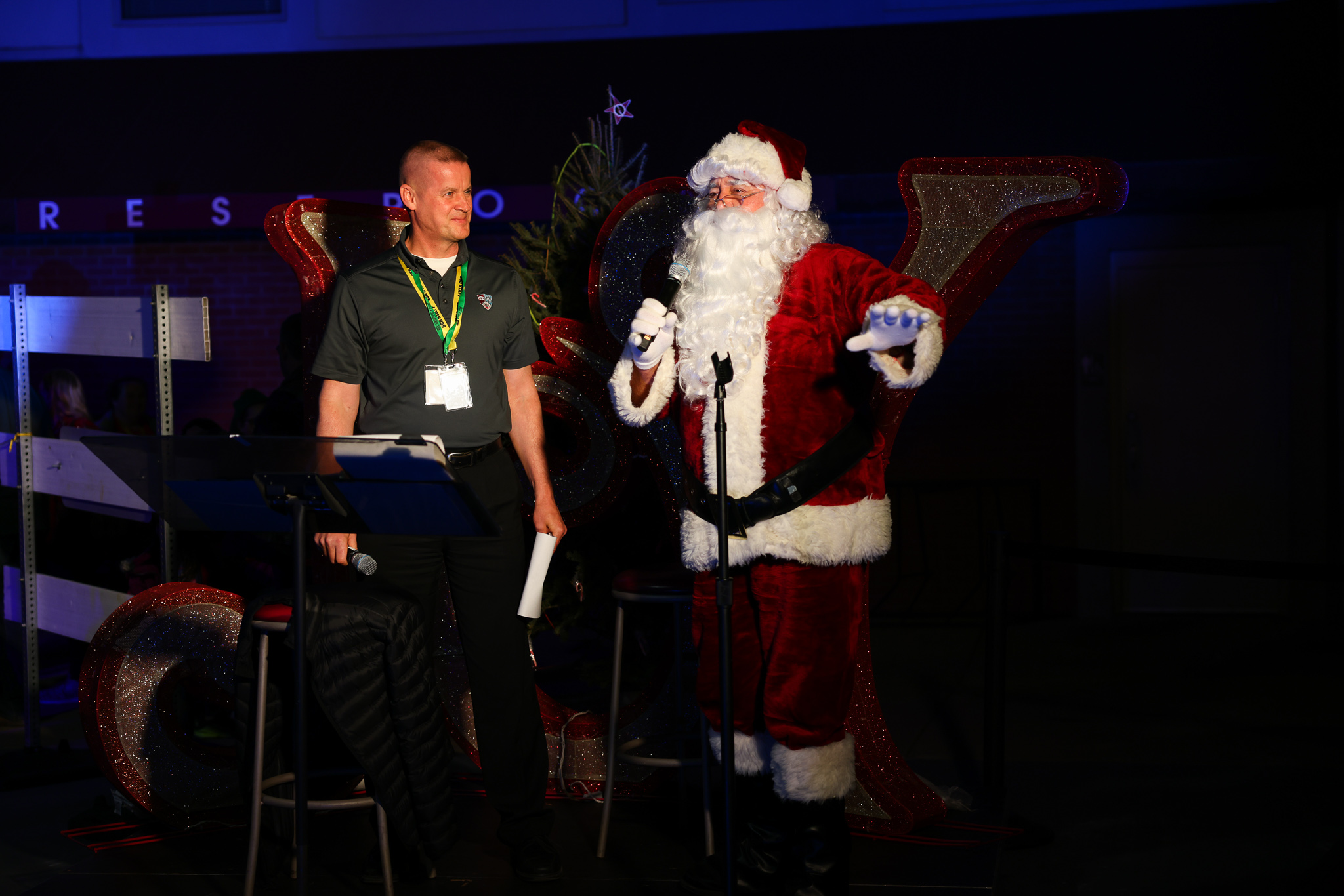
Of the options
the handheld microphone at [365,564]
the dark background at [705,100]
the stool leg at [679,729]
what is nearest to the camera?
the handheld microphone at [365,564]

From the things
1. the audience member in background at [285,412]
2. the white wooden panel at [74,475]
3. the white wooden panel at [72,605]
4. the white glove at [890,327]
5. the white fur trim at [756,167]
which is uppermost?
the white fur trim at [756,167]

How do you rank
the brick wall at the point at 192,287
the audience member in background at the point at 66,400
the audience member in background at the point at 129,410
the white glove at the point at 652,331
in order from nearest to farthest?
the white glove at the point at 652,331
the audience member in background at the point at 66,400
the audience member in background at the point at 129,410
the brick wall at the point at 192,287

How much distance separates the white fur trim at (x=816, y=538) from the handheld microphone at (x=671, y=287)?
489 mm

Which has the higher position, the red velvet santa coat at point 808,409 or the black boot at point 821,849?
the red velvet santa coat at point 808,409

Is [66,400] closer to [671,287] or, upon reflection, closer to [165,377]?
[165,377]

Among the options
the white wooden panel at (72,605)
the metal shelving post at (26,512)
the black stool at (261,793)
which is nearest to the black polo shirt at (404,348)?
the black stool at (261,793)

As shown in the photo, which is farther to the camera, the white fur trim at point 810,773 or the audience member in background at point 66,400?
the audience member in background at point 66,400

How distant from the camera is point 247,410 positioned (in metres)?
5.33

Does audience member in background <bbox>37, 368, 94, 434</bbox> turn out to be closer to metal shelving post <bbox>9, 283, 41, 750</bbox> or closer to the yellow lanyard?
metal shelving post <bbox>9, 283, 41, 750</bbox>

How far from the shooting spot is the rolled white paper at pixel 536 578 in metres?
3.08

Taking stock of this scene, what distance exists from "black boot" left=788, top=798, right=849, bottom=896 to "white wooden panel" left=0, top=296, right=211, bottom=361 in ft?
8.04

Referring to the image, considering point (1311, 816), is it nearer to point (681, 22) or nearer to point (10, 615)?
point (10, 615)

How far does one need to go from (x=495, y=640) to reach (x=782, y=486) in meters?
0.95

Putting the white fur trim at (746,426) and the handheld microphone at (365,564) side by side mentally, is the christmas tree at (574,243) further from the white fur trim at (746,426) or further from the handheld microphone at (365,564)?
the handheld microphone at (365,564)
